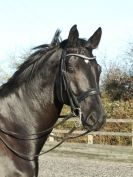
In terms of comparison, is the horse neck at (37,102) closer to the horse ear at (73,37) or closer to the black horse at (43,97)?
the black horse at (43,97)

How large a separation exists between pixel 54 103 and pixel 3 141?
0.59 m

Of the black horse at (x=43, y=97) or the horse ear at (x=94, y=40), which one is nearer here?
the black horse at (x=43, y=97)

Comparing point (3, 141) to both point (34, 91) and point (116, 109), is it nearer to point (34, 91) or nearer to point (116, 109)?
point (34, 91)

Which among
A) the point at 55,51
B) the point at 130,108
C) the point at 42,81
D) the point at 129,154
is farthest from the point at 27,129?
the point at 130,108

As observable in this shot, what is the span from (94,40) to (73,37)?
0.90 feet

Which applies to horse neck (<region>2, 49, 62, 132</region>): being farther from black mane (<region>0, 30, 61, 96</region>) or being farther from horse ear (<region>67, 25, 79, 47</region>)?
horse ear (<region>67, 25, 79, 47</region>)


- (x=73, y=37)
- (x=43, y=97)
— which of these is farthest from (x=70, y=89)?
(x=73, y=37)

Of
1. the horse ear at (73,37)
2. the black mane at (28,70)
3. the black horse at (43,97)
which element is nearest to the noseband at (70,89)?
the black horse at (43,97)

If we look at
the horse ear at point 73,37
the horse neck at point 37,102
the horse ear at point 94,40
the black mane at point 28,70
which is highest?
the horse ear at point 73,37

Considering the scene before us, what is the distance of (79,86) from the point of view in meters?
4.16

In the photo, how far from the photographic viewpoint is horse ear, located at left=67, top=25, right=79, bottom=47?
4.21 metres

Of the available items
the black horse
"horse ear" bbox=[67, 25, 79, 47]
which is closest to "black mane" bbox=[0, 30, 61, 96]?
the black horse

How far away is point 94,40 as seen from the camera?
446cm

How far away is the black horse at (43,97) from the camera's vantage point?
415 cm
